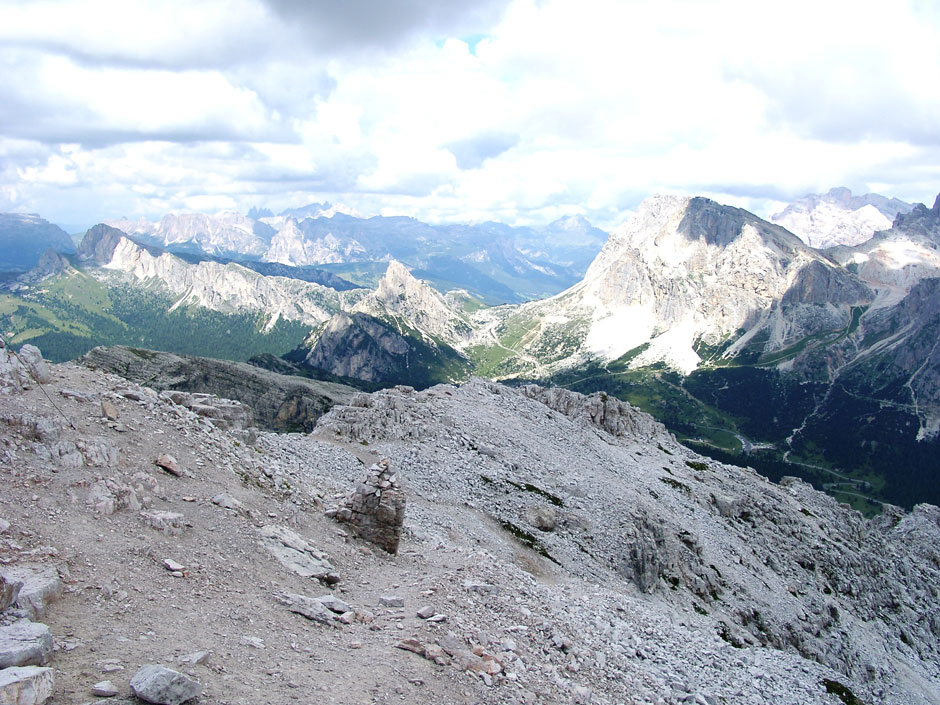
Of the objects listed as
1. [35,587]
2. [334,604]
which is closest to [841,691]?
[334,604]

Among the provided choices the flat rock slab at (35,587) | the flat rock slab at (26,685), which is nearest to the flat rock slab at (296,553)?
the flat rock slab at (35,587)

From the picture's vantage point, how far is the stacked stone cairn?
115 feet

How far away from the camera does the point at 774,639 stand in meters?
56.6

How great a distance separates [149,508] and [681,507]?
58181mm

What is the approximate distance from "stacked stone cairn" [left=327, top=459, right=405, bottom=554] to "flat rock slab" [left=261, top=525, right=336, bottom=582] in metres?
5.00

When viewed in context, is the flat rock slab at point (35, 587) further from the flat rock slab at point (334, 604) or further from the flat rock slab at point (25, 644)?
the flat rock slab at point (334, 604)

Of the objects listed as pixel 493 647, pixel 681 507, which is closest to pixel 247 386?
pixel 681 507

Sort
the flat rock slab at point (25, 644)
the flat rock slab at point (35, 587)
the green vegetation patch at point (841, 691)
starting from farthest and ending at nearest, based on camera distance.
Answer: the green vegetation patch at point (841, 691) → the flat rock slab at point (35, 587) → the flat rock slab at point (25, 644)

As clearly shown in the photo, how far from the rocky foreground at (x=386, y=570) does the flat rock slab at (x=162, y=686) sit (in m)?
0.05

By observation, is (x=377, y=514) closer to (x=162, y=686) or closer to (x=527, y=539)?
(x=527, y=539)

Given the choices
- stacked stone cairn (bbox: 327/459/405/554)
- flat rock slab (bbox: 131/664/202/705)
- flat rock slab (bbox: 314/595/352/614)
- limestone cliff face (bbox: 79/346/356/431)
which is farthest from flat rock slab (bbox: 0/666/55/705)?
limestone cliff face (bbox: 79/346/356/431)

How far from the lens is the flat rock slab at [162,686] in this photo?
14.8 metres

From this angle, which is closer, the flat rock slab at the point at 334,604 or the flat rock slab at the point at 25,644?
the flat rock slab at the point at 25,644

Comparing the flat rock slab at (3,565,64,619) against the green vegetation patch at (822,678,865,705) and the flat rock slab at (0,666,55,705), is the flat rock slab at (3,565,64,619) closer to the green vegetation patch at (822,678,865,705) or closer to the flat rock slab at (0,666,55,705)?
the flat rock slab at (0,666,55,705)
